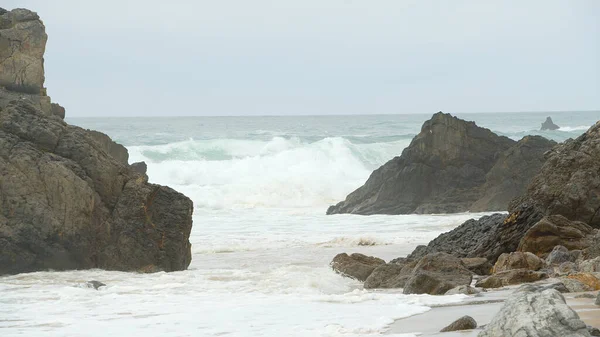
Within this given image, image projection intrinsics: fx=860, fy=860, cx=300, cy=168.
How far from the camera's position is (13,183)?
12672 mm

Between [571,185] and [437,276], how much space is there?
431cm

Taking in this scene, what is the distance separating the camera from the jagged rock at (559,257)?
1059cm

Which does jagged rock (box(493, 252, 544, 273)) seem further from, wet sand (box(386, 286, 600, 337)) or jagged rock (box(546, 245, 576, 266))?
wet sand (box(386, 286, 600, 337))

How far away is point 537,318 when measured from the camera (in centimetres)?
468

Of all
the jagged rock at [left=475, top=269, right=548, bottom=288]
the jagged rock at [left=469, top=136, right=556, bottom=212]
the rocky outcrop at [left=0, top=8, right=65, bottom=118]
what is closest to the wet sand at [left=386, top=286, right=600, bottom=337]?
the jagged rock at [left=475, top=269, right=548, bottom=288]

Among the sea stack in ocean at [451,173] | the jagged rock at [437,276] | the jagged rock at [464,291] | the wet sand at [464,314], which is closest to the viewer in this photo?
the wet sand at [464,314]

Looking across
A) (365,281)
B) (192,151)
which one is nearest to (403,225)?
(365,281)

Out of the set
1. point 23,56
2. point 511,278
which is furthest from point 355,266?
point 23,56

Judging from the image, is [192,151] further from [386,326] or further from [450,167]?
[386,326]

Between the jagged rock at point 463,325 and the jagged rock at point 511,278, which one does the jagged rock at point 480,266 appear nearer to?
the jagged rock at point 511,278

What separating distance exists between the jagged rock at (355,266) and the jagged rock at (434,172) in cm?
1494

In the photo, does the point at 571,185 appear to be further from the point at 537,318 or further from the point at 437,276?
the point at 537,318

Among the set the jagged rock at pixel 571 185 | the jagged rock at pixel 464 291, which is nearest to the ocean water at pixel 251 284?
the jagged rock at pixel 464 291

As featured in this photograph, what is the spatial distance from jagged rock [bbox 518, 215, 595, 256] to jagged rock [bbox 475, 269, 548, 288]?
1977 millimetres
